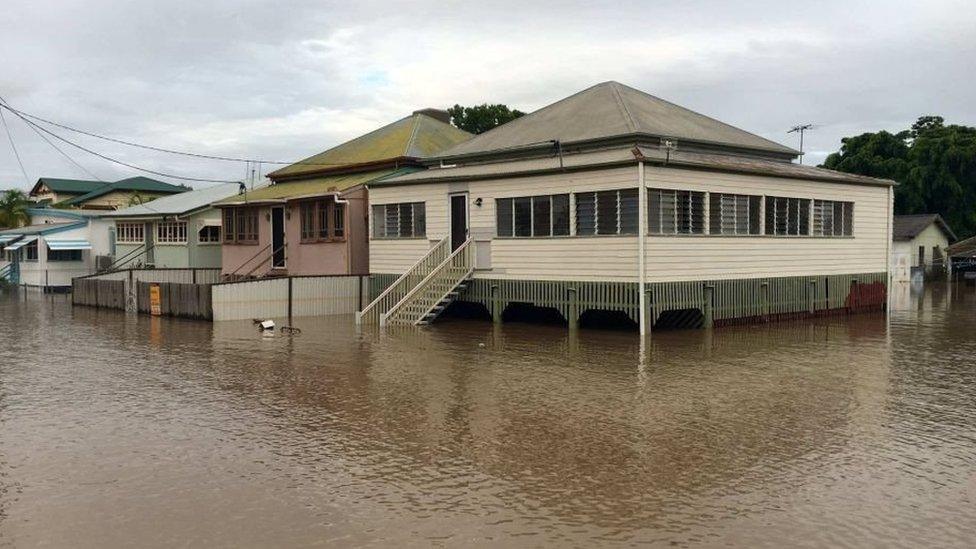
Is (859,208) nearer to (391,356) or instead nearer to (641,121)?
(641,121)

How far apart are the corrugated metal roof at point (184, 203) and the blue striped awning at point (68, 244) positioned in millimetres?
1780

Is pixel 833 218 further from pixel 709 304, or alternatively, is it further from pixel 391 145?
pixel 391 145

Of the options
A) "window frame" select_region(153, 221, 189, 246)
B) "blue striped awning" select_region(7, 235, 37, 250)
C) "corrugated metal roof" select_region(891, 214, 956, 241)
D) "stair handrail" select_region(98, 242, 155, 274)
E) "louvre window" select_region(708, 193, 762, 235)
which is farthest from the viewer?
"corrugated metal roof" select_region(891, 214, 956, 241)

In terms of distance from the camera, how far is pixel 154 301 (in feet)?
92.5

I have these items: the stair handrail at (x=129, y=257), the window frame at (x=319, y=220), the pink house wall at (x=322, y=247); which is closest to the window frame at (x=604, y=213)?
the pink house wall at (x=322, y=247)

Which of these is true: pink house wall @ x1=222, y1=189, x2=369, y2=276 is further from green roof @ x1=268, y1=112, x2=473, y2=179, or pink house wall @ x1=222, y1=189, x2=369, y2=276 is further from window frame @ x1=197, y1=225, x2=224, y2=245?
window frame @ x1=197, y1=225, x2=224, y2=245

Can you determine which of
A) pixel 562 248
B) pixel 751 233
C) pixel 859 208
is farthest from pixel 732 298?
pixel 859 208

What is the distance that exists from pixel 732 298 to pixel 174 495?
17412mm

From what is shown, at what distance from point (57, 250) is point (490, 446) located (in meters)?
38.6

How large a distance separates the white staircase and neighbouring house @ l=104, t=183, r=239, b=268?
55.0ft

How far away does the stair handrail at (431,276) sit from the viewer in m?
23.6

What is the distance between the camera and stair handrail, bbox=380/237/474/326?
23.6 metres

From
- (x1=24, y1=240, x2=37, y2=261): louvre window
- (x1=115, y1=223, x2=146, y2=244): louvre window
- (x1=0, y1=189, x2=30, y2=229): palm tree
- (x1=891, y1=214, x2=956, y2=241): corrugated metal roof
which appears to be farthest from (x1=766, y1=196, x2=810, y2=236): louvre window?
(x1=0, y1=189, x2=30, y2=229): palm tree

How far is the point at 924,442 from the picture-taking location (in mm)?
10453
